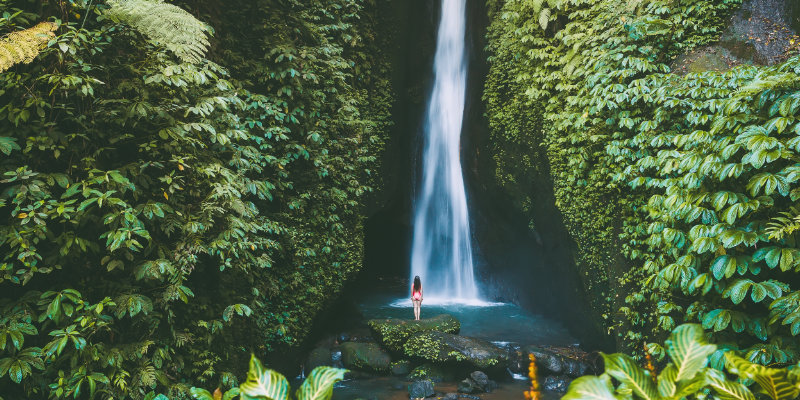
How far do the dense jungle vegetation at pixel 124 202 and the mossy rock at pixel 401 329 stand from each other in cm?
207

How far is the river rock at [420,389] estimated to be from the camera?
589 centimetres

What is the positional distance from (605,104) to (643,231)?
1.83 m

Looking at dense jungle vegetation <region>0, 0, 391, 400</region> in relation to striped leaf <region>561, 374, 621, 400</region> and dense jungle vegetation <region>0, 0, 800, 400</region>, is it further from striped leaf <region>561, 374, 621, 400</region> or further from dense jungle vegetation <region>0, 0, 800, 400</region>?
striped leaf <region>561, 374, 621, 400</region>

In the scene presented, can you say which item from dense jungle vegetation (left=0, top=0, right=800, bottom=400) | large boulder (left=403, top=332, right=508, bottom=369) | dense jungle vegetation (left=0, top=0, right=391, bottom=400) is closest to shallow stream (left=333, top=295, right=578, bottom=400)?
large boulder (left=403, top=332, right=508, bottom=369)

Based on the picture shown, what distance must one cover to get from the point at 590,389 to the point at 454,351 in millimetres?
6078

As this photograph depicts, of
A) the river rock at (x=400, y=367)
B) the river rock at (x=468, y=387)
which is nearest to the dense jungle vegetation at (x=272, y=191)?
the river rock at (x=400, y=367)

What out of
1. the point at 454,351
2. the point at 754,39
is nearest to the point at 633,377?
the point at 754,39

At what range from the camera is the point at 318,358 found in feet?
23.1

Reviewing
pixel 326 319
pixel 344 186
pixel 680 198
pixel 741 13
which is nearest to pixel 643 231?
pixel 680 198

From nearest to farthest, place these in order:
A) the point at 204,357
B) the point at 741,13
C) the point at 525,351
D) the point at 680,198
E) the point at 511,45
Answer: the point at 680,198, the point at 204,357, the point at 741,13, the point at 525,351, the point at 511,45

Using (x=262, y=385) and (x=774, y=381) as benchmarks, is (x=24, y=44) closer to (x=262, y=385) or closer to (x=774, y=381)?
(x=262, y=385)

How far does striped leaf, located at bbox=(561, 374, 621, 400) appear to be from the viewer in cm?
102

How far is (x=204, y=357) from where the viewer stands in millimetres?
4105

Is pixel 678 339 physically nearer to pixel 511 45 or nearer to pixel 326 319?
pixel 326 319
